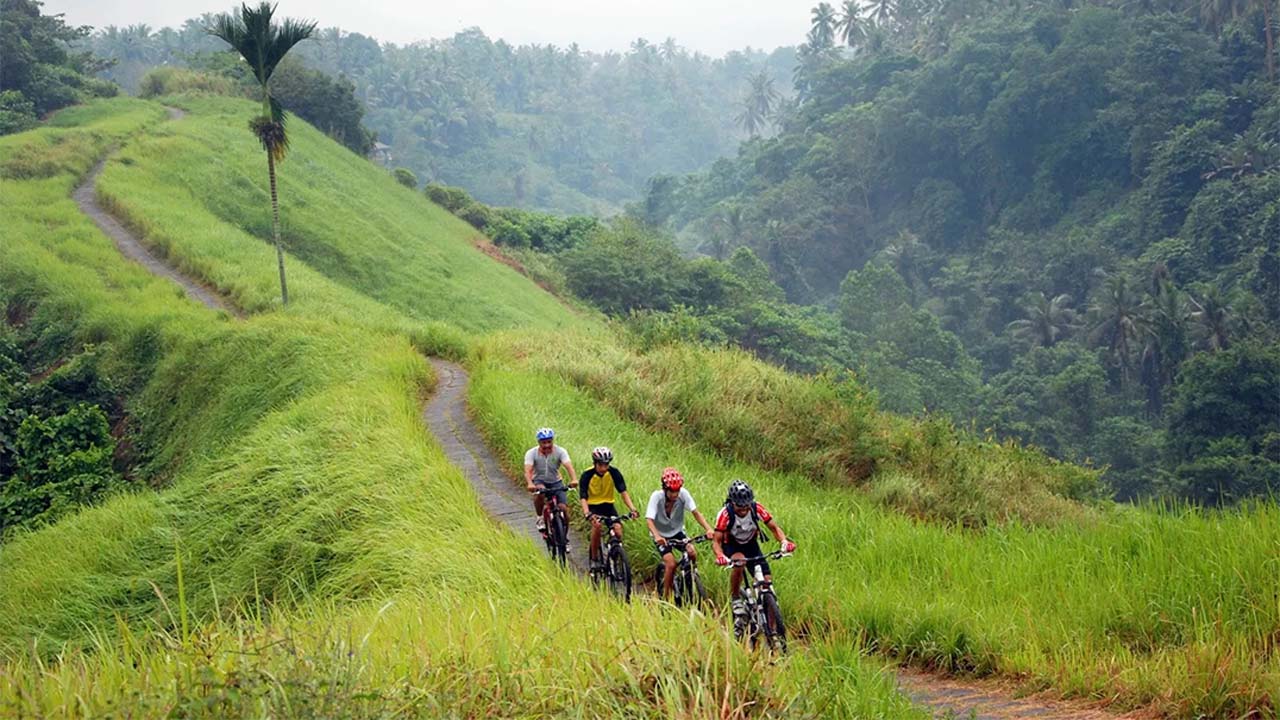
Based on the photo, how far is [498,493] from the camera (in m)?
11.6

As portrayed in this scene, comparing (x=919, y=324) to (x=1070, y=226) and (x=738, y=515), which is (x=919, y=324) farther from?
(x=738, y=515)

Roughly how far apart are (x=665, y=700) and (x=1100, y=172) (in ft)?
252

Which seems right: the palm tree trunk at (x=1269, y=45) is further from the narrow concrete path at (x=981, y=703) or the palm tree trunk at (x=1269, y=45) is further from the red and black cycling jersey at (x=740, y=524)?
the narrow concrete path at (x=981, y=703)

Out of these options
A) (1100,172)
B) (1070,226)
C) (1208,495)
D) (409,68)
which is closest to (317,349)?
(1208,495)

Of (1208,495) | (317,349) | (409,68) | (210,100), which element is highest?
(409,68)

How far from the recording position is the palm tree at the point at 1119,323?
50.3 metres

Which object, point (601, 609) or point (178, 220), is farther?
point (178, 220)

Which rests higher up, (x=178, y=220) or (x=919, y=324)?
(x=178, y=220)

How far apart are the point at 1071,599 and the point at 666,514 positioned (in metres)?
3.39

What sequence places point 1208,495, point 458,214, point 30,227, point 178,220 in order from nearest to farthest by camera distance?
point 30,227
point 178,220
point 1208,495
point 458,214

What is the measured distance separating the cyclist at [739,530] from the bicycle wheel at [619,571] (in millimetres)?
1415

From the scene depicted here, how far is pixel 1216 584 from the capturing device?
6859 mm

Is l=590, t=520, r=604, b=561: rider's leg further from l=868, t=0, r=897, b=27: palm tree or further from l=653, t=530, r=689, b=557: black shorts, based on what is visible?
l=868, t=0, r=897, b=27: palm tree

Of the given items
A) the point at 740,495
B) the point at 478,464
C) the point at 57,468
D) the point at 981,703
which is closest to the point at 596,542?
the point at 740,495
